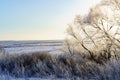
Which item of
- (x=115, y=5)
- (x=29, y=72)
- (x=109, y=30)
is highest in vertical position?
(x=115, y=5)

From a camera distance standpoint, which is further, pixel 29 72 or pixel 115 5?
pixel 115 5

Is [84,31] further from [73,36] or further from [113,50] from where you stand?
[113,50]

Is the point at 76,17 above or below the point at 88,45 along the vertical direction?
above

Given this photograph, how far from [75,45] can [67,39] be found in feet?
3.83

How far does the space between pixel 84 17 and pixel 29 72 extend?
13494mm

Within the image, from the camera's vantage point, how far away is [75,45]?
27.4m

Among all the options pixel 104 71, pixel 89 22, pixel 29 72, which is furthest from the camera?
pixel 89 22

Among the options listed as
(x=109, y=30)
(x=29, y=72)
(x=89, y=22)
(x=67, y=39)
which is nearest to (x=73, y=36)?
(x=67, y=39)

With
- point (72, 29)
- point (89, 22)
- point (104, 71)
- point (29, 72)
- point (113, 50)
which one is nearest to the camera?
point (104, 71)

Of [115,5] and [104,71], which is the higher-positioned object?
[115,5]

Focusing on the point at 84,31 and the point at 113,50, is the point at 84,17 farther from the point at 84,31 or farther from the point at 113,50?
the point at 113,50

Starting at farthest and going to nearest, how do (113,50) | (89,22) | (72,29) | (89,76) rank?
(72,29)
(89,22)
(113,50)
(89,76)

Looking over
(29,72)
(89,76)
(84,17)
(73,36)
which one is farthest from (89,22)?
(89,76)

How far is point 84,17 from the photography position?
2659 centimetres
